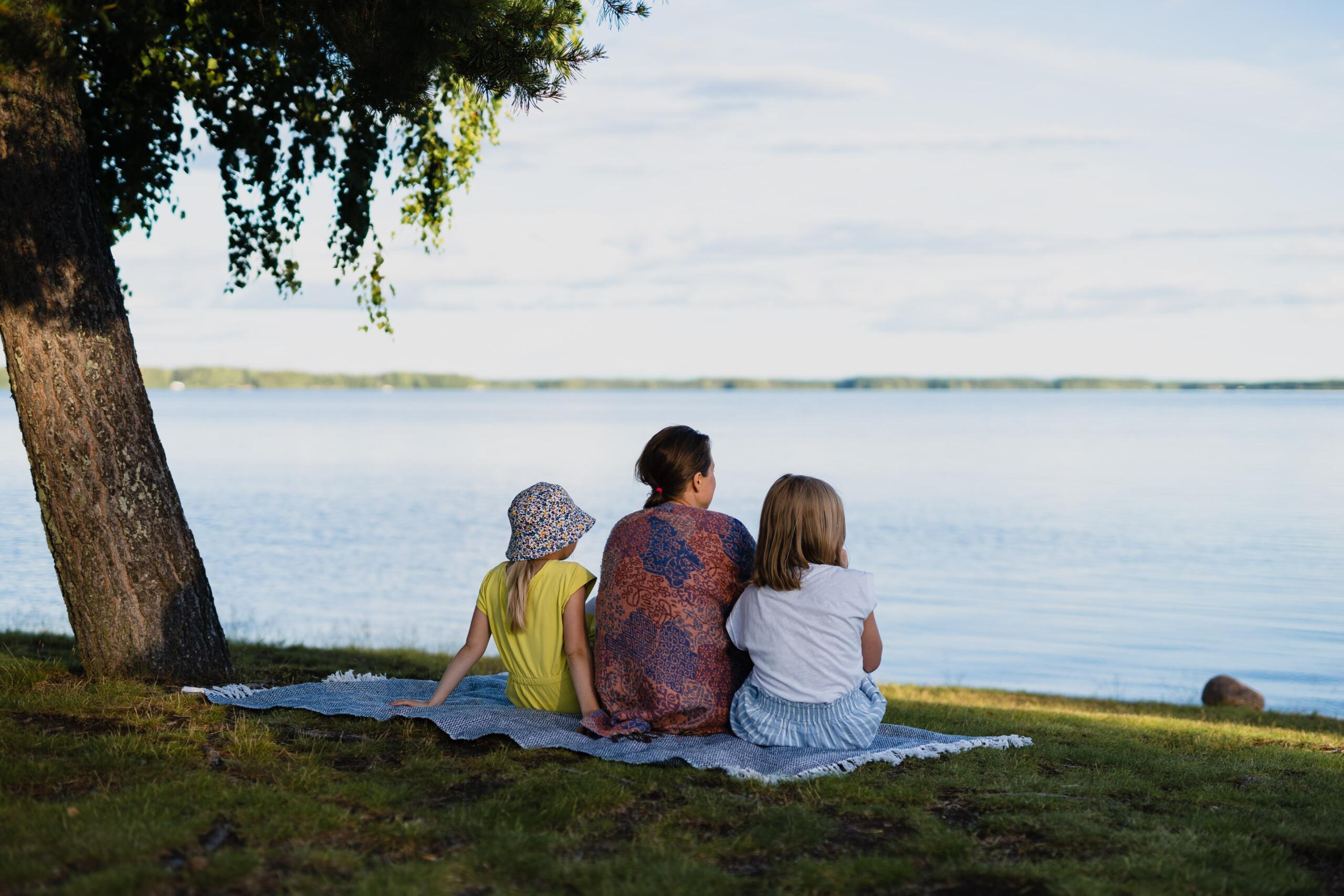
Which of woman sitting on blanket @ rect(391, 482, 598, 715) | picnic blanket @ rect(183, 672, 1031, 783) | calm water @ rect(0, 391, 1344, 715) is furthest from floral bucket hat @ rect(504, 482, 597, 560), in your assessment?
calm water @ rect(0, 391, 1344, 715)

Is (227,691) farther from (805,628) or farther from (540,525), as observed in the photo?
(805,628)

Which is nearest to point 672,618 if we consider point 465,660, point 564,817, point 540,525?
point 540,525

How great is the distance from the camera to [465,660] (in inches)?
209

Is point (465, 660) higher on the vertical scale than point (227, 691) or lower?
higher

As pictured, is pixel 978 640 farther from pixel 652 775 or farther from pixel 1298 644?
pixel 652 775

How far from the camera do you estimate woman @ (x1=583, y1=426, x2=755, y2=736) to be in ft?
16.7

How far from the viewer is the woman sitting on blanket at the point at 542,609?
5.23 m

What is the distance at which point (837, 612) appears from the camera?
4.90m

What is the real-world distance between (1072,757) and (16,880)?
4.36 m

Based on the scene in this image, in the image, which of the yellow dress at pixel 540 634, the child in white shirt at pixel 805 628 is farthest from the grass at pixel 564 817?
the yellow dress at pixel 540 634

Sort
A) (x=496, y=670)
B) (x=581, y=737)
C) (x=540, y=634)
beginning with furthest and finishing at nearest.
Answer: (x=496, y=670) < (x=540, y=634) < (x=581, y=737)

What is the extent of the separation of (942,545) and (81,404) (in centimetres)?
2259

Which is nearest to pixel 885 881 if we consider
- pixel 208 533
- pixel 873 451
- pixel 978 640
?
pixel 978 640

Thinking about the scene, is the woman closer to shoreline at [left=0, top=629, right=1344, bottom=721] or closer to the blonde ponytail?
the blonde ponytail
